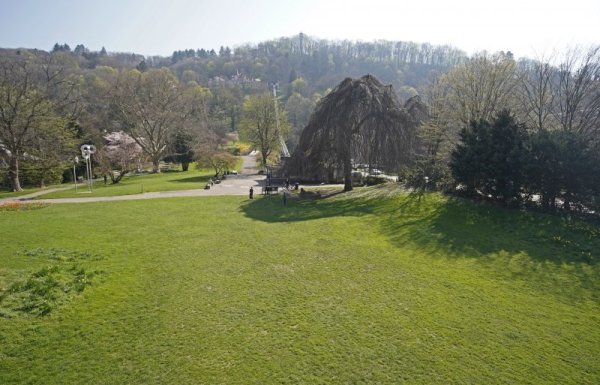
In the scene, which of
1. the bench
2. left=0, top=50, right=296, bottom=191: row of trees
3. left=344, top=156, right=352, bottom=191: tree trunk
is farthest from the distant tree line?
left=0, top=50, right=296, bottom=191: row of trees

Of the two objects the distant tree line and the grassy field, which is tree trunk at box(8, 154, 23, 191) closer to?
the grassy field

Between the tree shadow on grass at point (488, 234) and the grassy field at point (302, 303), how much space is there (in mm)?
84

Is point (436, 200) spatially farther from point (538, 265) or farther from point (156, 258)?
point (156, 258)

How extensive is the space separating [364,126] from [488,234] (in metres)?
10.7

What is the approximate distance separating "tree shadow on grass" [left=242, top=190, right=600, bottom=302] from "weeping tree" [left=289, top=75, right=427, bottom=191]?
332 cm

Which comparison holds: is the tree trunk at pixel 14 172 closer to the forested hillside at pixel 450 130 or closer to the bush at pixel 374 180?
the forested hillside at pixel 450 130

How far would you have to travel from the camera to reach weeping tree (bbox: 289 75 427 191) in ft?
69.7

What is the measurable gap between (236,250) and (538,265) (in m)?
9.97

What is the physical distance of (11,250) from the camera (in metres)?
10.8

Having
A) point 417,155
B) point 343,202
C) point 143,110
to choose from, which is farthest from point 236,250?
point 143,110

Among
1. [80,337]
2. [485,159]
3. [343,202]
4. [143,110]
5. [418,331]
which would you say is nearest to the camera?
[80,337]

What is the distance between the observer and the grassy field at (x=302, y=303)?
5.98 metres

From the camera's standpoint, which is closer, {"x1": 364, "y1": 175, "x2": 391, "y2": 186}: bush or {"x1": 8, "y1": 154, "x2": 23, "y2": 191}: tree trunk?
{"x1": 364, "y1": 175, "x2": 391, "y2": 186}: bush

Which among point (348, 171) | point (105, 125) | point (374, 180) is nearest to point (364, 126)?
point (348, 171)
